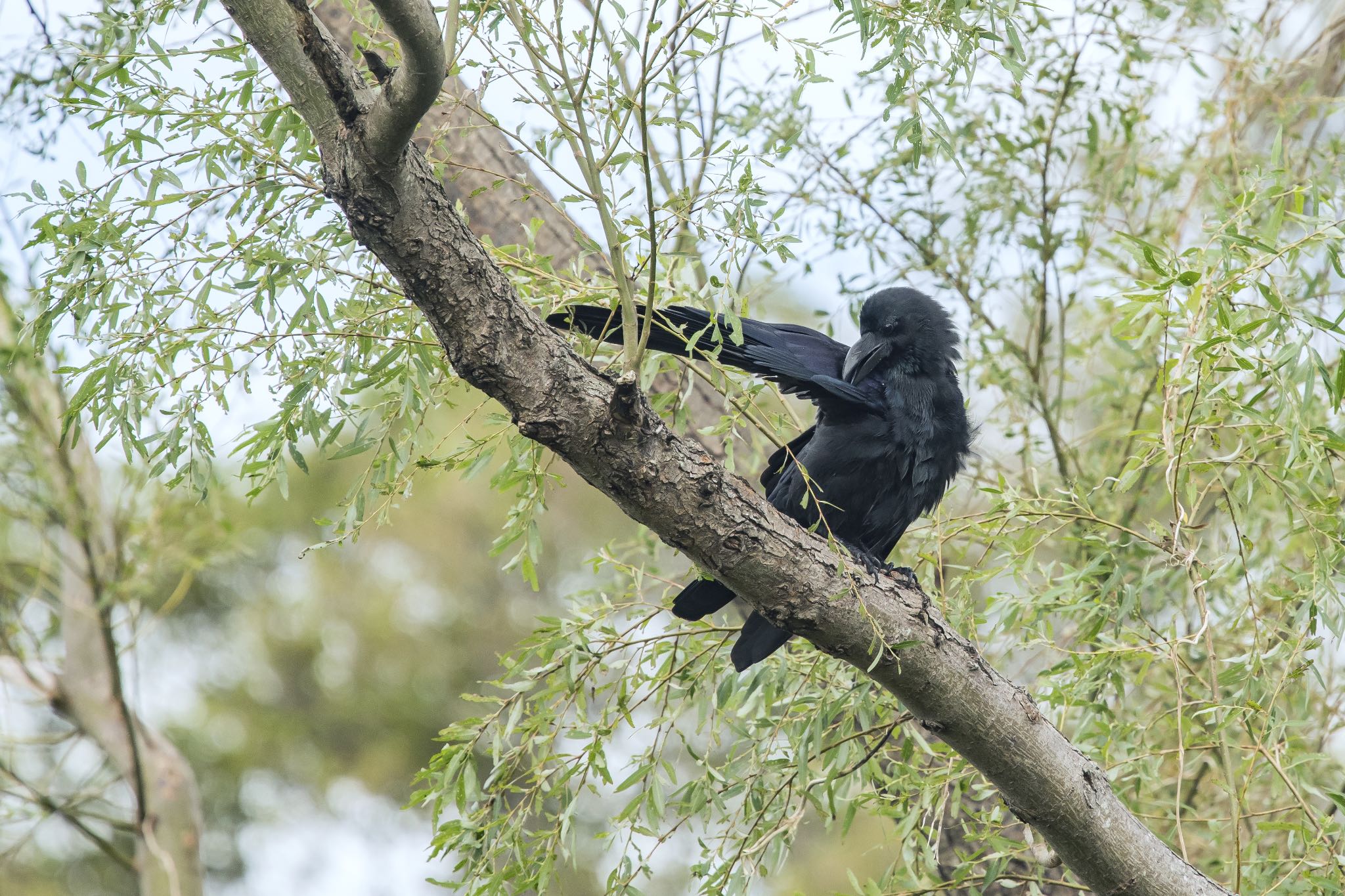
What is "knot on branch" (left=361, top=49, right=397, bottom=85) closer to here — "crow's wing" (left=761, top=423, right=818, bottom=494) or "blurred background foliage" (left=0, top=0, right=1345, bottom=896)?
"blurred background foliage" (left=0, top=0, right=1345, bottom=896)

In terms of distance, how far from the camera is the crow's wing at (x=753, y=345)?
223cm

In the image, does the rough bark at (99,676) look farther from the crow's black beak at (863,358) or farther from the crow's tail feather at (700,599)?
the crow's black beak at (863,358)

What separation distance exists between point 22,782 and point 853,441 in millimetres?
3479

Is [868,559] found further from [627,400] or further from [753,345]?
[627,400]

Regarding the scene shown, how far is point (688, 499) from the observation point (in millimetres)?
1957

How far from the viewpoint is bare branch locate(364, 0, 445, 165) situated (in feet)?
4.94

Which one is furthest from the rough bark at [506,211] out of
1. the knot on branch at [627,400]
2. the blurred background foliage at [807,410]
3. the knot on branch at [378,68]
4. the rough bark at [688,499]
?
the knot on branch at [378,68]

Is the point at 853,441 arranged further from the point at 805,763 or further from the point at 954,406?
the point at 805,763

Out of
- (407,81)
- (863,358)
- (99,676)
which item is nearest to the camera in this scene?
(407,81)

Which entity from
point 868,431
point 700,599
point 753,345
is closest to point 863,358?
point 868,431

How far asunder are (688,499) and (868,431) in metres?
1.08

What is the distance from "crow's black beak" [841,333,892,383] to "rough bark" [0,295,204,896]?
9.42 feet

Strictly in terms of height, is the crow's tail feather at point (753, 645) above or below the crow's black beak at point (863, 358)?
below

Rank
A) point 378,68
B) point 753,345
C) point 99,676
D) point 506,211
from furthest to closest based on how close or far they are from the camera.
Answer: point 99,676
point 506,211
point 753,345
point 378,68
